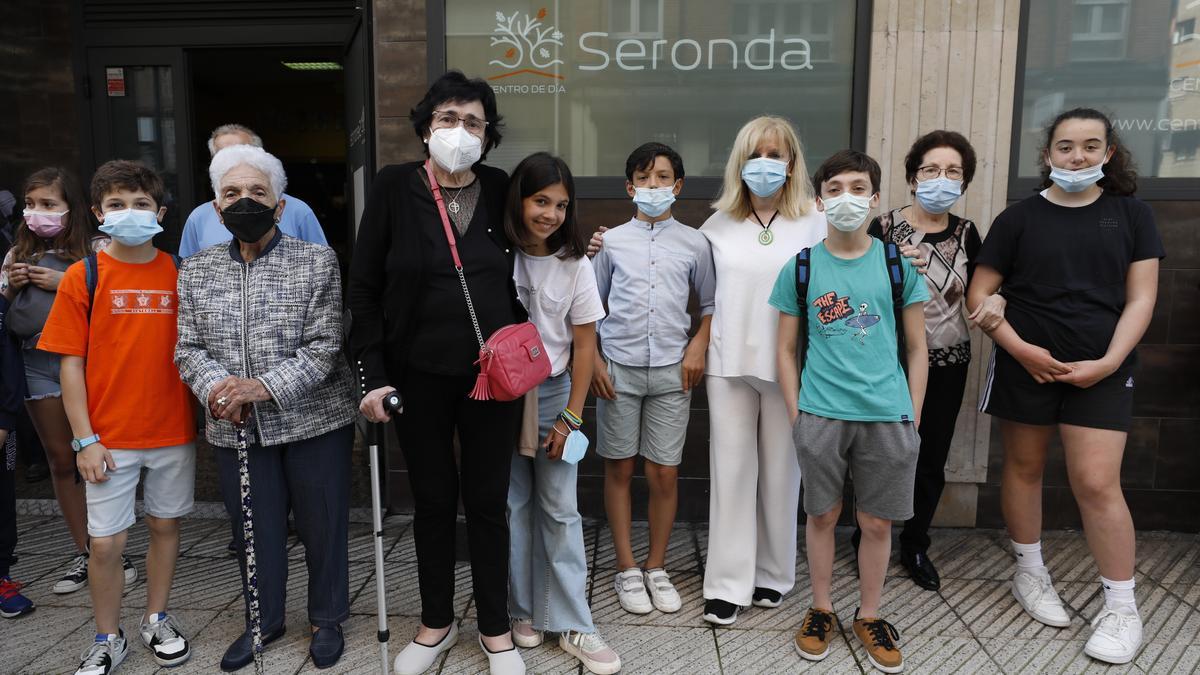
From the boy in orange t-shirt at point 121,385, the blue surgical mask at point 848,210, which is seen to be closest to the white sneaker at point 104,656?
the boy in orange t-shirt at point 121,385

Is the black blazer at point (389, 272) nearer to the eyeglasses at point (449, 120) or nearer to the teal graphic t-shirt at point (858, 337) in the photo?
the eyeglasses at point (449, 120)

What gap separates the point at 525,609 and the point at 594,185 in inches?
90.4

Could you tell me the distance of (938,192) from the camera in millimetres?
3436

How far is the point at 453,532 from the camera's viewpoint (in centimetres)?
305

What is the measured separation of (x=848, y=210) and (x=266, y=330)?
7.04 feet

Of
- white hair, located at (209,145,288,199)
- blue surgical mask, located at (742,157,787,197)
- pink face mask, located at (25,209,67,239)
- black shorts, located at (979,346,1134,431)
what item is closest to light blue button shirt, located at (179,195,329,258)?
pink face mask, located at (25,209,67,239)

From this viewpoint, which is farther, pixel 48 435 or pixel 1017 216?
pixel 48 435

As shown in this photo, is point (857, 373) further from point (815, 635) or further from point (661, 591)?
point (661, 591)

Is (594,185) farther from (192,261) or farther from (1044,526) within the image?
(1044,526)

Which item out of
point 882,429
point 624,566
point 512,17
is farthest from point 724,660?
point 512,17

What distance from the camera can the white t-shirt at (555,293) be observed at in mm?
2971

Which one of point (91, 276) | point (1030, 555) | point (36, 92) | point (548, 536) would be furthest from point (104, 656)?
point (36, 92)

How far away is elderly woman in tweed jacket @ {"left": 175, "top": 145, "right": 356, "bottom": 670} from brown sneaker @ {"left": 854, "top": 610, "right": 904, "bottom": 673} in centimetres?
203

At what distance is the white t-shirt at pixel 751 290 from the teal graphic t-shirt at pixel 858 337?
0.85 feet
